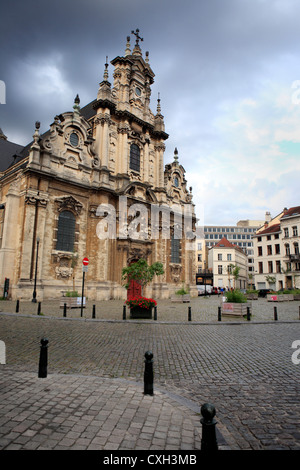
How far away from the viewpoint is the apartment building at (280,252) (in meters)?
44.4

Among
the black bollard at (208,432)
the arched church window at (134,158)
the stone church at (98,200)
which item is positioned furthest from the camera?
the arched church window at (134,158)

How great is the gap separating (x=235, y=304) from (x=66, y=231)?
14.8 metres

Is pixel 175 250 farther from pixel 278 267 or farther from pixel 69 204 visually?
pixel 278 267

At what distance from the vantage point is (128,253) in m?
26.6

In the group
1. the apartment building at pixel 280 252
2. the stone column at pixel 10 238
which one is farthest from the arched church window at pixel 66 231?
the apartment building at pixel 280 252

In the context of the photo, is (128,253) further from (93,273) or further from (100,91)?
(100,91)

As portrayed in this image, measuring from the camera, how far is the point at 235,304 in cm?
1458

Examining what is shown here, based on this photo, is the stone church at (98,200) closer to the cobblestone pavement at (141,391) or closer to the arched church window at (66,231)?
the arched church window at (66,231)

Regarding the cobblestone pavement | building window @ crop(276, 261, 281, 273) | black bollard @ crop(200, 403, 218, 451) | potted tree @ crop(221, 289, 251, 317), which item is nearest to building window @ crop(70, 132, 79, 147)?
potted tree @ crop(221, 289, 251, 317)

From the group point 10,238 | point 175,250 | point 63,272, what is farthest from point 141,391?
point 175,250

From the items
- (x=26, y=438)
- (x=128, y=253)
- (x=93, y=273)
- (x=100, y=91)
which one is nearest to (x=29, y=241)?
(x=93, y=273)

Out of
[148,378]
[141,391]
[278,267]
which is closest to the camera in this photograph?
[148,378]

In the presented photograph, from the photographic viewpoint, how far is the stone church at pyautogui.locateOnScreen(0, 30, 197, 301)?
820 inches

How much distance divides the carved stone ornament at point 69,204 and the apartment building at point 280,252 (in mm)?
31961
